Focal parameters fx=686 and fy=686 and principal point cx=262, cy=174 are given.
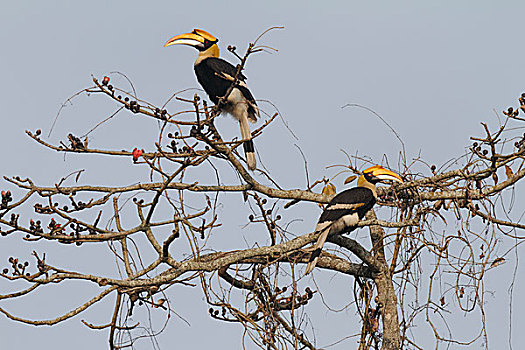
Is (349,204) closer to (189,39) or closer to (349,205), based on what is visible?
(349,205)

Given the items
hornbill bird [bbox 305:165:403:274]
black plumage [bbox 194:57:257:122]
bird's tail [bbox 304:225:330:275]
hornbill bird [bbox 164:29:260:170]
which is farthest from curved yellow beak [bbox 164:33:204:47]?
Answer: bird's tail [bbox 304:225:330:275]

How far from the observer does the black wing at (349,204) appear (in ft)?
13.0

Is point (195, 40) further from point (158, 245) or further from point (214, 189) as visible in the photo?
point (158, 245)

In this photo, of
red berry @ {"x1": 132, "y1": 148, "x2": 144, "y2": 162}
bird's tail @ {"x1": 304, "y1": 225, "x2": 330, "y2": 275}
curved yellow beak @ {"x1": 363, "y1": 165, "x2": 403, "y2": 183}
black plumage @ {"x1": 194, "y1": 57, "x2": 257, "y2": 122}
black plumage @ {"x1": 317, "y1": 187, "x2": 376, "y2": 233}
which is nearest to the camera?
red berry @ {"x1": 132, "y1": 148, "x2": 144, "y2": 162}

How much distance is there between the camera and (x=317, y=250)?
3.85 m

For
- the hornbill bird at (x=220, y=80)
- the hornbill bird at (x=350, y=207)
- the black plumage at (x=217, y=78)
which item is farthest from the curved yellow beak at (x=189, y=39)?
the hornbill bird at (x=350, y=207)

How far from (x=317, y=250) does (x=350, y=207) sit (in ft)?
1.25

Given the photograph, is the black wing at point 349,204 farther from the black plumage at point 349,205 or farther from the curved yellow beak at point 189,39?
the curved yellow beak at point 189,39

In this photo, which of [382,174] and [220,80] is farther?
[220,80]

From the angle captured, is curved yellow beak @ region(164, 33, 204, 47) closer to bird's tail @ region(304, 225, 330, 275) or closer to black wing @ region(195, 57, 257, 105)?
black wing @ region(195, 57, 257, 105)

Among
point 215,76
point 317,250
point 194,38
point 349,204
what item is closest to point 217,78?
point 215,76

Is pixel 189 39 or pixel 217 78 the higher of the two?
pixel 189 39

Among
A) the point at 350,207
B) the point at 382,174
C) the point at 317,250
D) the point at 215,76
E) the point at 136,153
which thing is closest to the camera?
the point at 136,153

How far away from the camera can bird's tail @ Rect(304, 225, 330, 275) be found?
3811mm
